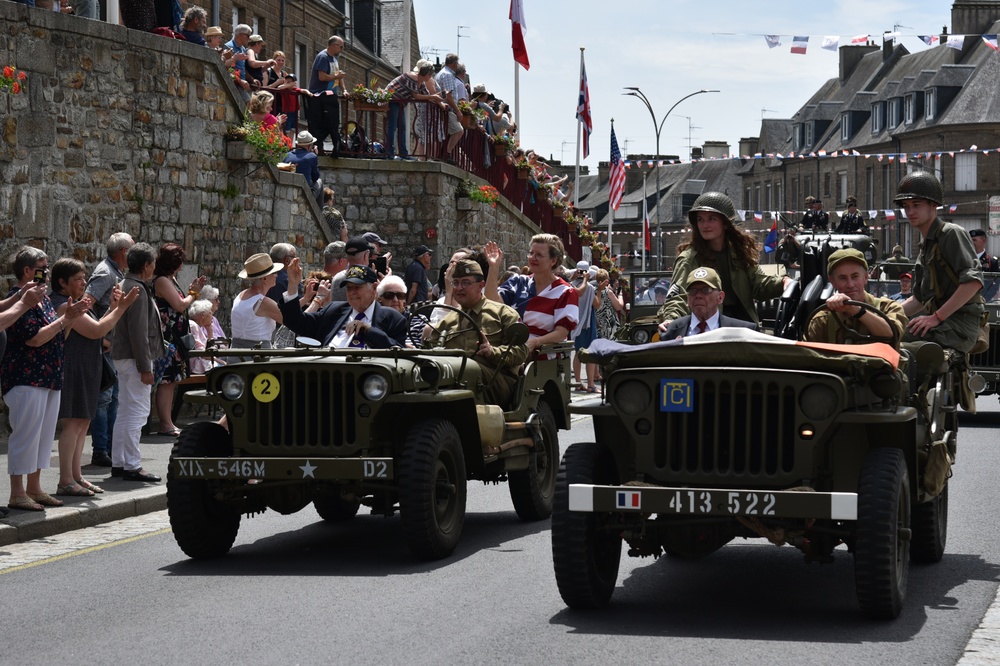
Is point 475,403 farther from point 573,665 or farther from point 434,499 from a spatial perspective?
point 573,665

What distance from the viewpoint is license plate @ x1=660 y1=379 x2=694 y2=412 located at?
6.71 metres

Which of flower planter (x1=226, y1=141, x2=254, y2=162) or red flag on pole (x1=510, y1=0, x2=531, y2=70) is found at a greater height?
red flag on pole (x1=510, y1=0, x2=531, y2=70)

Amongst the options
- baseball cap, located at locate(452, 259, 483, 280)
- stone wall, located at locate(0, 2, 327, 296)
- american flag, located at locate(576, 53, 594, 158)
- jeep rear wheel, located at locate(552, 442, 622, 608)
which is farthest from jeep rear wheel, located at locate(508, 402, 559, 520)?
american flag, located at locate(576, 53, 594, 158)

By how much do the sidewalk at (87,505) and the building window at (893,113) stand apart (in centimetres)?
7134

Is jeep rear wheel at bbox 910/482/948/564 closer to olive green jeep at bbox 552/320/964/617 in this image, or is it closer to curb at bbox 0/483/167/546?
olive green jeep at bbox 552/320/964/617

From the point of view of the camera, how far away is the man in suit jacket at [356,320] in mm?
9570

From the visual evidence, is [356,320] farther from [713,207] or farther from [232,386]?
[713,207]

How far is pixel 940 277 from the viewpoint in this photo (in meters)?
9.19

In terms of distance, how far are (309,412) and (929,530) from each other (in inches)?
137

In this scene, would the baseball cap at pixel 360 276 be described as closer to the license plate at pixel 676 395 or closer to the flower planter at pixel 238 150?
the license plate at pixel 676 395

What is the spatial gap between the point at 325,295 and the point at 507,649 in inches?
260

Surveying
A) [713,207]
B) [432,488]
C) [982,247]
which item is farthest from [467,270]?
[982,247]

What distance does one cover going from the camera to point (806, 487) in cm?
664

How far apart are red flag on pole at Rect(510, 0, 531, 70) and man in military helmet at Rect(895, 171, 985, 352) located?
2321 cm
